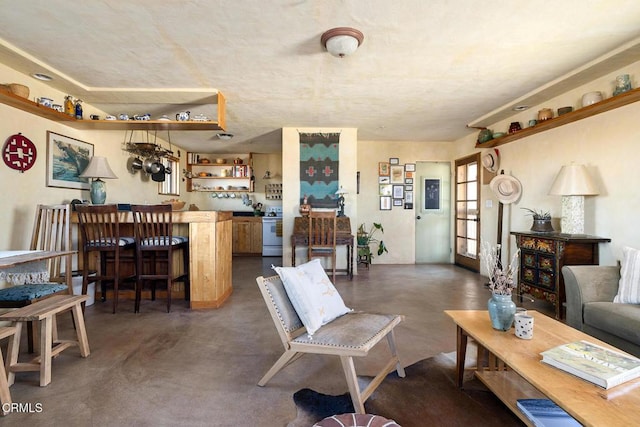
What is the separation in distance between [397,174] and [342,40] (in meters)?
4.03

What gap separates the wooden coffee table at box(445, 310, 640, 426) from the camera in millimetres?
1066

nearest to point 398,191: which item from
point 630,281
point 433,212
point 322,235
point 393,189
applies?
point 393,189

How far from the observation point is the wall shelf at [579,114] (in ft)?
9.02

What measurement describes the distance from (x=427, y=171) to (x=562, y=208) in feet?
9.81

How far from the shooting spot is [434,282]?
4.66 metres

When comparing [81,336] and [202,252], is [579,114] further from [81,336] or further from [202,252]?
[81,336]

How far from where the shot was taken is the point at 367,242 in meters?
5.87

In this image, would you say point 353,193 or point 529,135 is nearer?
point 529,135

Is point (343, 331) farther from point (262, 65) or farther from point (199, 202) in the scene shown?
point (199, 202)

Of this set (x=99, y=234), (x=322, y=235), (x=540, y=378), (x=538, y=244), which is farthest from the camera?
(x=322, y=235)

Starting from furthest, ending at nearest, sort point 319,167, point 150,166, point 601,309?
point 319,167
point 150,166
point 601,309

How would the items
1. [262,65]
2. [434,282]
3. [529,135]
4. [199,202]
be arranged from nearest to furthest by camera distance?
[262,65], [529,135], [434,282], [199,202]

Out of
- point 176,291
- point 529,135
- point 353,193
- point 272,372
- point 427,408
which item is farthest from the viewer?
point 353,193

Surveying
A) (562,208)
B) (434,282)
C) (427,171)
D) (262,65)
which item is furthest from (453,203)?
(262,65)
